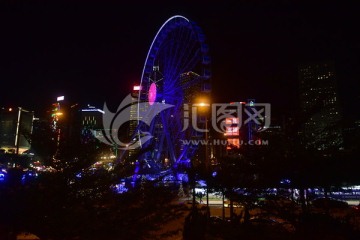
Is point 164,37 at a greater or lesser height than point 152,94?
greater

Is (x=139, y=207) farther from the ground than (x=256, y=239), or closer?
farther from the ground

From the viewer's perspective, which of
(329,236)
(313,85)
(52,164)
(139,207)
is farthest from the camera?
(313,85)

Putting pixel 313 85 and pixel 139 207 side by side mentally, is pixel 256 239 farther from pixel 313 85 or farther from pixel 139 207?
pixel 313 85

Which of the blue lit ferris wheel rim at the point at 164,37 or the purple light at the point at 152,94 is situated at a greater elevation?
the blue lit ferris wheel rim at the point at 164,37

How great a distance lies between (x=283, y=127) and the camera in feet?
21.2

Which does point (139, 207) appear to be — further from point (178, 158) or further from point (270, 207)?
point (178, 158)

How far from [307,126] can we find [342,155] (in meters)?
1.03

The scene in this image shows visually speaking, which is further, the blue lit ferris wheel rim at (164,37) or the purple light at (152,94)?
the purple light at (152,94)

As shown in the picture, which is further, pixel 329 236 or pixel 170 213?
pixel 329 236

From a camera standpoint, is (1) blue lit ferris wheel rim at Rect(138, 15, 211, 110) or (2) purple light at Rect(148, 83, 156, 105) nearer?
(1) blue lit ferris wheel rim at Rect(138, 15, 211, 110)

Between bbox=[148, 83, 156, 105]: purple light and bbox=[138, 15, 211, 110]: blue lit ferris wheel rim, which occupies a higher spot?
bbox=[138, 15, 211, 110]: blue lit ferris wheel rim

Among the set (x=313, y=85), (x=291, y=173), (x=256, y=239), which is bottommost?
(x=256, y=239)

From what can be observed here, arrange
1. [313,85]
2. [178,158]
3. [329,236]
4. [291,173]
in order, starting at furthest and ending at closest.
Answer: [178,158] < [313,85] < [291,173] < [329,236]

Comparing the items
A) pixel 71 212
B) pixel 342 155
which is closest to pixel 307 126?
pixel 342 155
